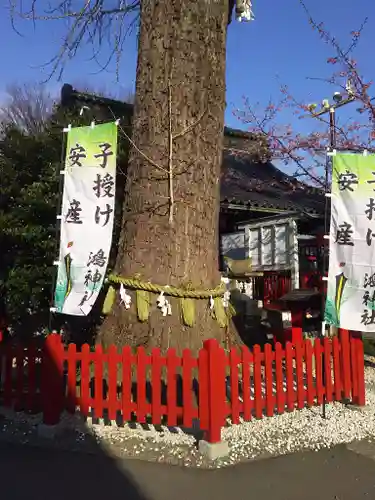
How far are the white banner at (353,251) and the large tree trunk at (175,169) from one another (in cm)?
131

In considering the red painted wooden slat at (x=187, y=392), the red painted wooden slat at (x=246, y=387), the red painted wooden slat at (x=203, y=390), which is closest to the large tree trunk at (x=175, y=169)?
the red painted wooden slat at (x=246, y=387)

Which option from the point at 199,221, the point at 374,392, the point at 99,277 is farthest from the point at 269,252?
the point at 99,277

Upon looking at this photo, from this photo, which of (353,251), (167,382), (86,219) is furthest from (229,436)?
(86,219)

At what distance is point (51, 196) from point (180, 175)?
208cm

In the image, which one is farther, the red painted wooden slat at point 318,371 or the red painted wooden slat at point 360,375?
the red painted wooden slat at point 360,375

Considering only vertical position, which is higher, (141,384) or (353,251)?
(353,251)

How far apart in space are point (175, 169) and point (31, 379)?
2.61 metres

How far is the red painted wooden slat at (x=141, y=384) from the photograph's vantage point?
416cm

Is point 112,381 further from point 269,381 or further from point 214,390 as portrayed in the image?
point 269,381

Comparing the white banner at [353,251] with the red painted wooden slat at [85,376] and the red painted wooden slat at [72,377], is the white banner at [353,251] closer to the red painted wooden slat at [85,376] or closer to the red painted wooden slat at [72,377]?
the red painted wooden slat at [85,376]

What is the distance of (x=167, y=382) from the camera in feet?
13.5

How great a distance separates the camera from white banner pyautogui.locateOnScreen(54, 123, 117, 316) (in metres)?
4.73

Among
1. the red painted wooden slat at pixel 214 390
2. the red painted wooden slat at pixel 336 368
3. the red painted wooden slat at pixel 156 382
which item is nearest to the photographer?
the red painted wooden slat at pixel 214 390

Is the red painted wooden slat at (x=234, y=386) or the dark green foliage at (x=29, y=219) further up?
the dark green foliage at (x=29, y=219)
